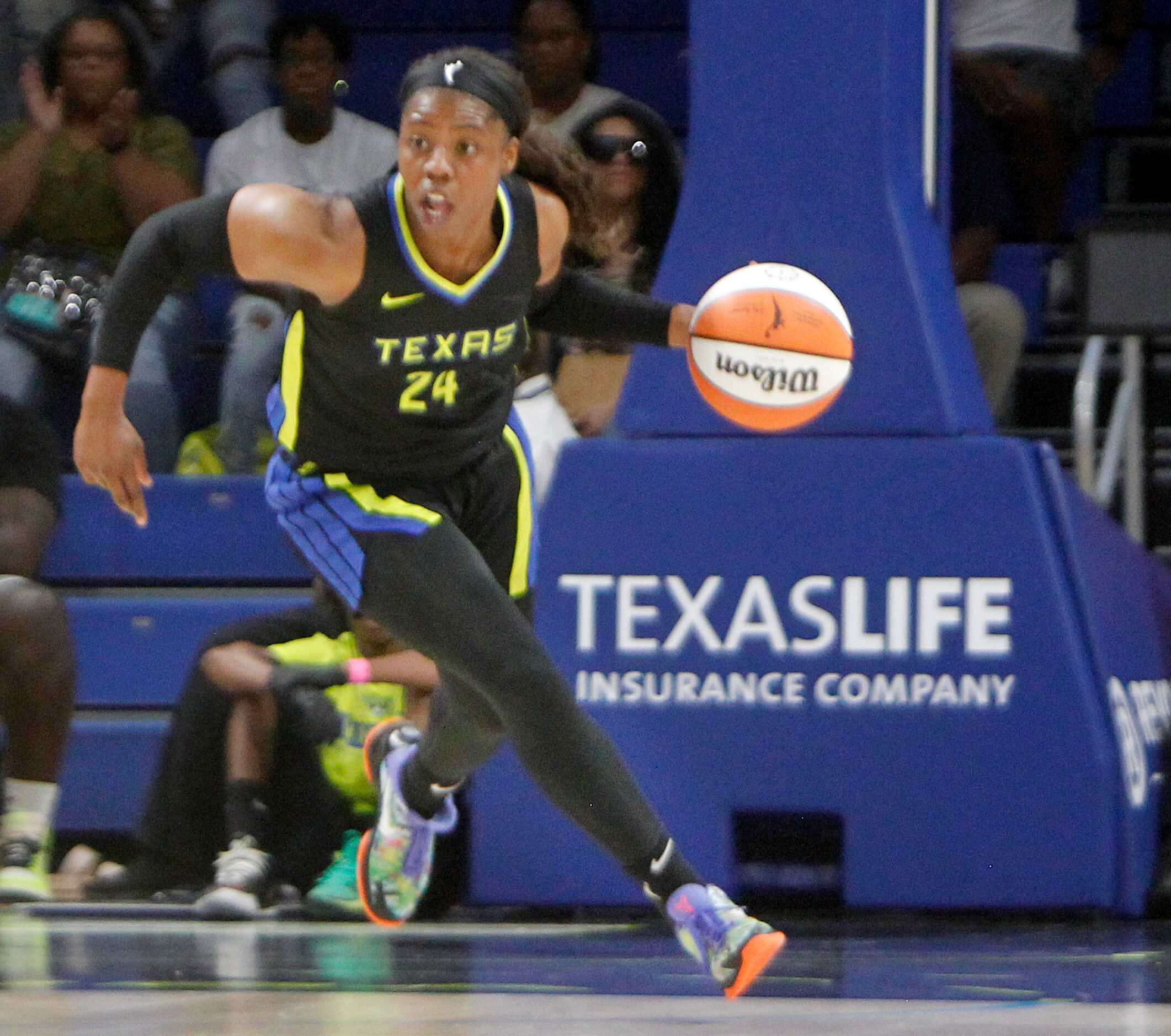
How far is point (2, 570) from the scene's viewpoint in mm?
6371

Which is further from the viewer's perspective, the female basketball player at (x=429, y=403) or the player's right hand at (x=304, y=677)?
the player's right hand at (x=304, y=677)

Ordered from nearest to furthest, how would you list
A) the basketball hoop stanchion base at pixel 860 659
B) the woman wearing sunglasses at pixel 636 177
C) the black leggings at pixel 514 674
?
the black leggings at pixel 514 674
the basketball hoop stanchion base at pixel 860 659
the woman wearing sunglasses at pixel 636 177

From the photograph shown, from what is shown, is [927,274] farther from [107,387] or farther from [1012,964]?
[107,387]

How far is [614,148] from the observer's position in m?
6.52

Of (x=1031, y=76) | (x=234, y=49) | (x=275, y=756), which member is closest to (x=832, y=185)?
(x=275, y=756)

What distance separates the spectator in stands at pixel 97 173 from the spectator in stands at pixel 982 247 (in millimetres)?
2505

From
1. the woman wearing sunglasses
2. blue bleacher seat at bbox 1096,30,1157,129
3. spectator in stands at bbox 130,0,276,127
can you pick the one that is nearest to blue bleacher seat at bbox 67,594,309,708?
the woman wearing sunglasses

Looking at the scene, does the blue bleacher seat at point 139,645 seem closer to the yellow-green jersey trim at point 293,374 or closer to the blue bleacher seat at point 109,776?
the blue bleacher seat at point 109,776

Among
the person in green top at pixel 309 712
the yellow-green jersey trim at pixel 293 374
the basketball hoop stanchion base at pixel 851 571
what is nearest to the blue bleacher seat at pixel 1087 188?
the basketball hoop stanchion base at pixel 851 571

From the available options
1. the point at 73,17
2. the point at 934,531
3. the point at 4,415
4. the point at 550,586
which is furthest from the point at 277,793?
the point at 73,17

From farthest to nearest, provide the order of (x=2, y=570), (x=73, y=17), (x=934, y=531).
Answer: (x=73, y=17) → (x=2, y=570) → (x=934, y=531)

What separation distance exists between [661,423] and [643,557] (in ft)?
1.11

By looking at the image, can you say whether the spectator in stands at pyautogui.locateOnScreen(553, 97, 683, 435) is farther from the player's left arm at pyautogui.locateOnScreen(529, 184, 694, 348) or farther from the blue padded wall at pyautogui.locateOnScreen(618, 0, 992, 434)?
the player's left arm at pyautogui.locateOnScreen(529, 184, 694, 348)

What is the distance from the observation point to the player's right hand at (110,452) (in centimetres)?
417
